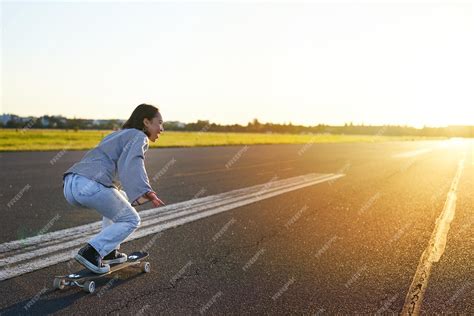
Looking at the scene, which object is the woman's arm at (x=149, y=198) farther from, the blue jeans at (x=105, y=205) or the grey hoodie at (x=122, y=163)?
the blue jeans at (x=105, y=205)

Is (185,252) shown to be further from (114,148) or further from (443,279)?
(443,279)

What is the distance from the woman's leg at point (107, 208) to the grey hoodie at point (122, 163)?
3.0 inches

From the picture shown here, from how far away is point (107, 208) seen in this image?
430cm

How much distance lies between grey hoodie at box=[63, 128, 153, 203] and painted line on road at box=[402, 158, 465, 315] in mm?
2464

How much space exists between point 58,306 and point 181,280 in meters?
1.16

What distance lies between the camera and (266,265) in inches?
201

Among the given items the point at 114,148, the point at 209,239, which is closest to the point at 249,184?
the point at 209,239

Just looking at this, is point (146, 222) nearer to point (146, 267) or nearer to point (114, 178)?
point (146, 267)

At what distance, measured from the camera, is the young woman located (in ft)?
13.6

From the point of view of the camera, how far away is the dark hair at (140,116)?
4379 millimetres

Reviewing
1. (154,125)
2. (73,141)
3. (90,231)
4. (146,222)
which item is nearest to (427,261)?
(154,125)

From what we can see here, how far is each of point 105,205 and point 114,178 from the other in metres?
0.27

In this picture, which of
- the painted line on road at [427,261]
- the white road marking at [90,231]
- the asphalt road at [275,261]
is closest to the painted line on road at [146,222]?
the white road marking at [90,231]

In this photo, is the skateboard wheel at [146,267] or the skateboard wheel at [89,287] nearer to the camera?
the skateboard wheel at [89,287]
